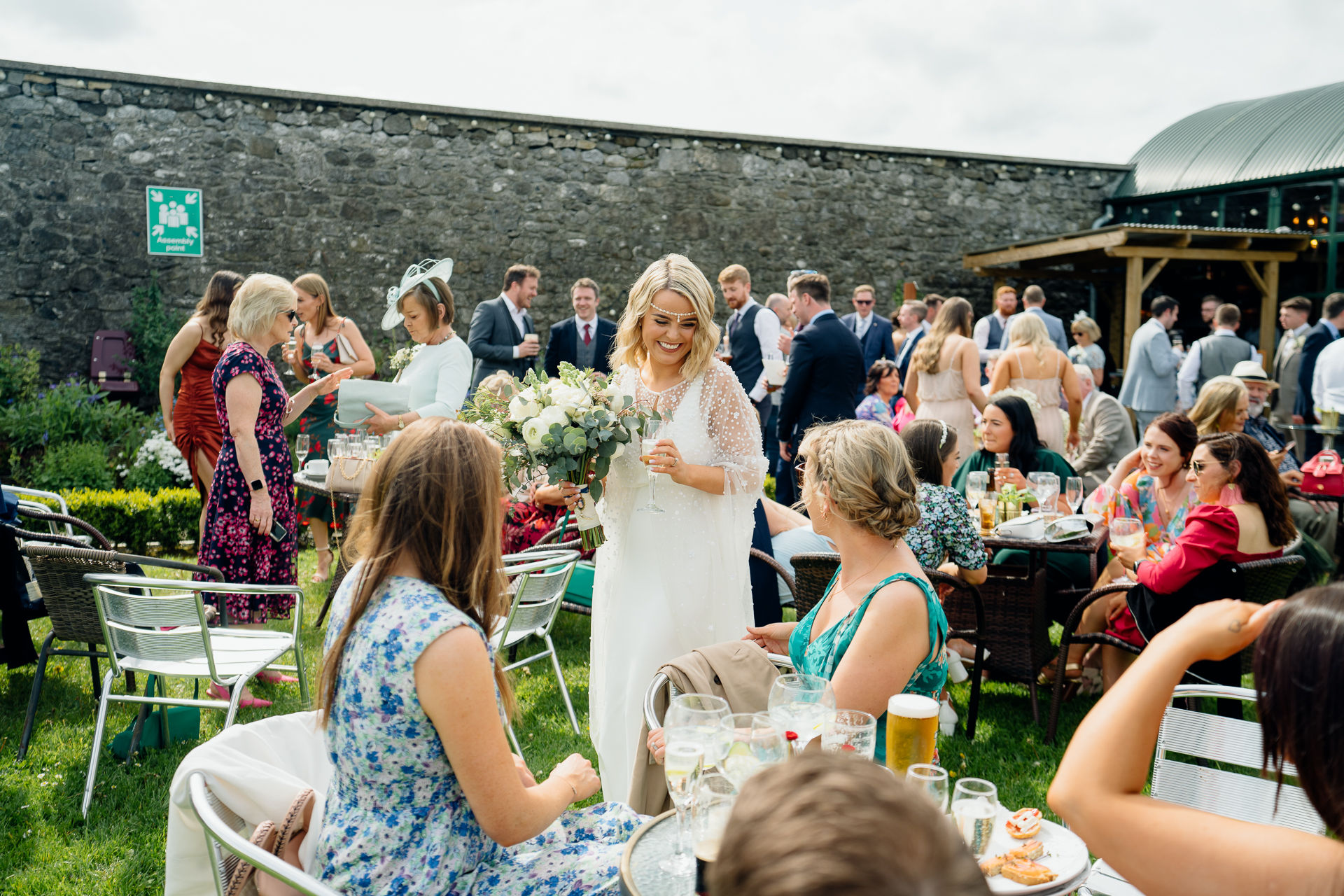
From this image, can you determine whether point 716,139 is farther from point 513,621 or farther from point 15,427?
point 513,621

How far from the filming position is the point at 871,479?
2.29 m

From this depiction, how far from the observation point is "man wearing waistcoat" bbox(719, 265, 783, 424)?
7988mm

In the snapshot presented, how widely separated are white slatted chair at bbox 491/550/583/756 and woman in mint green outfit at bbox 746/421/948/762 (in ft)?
4.56

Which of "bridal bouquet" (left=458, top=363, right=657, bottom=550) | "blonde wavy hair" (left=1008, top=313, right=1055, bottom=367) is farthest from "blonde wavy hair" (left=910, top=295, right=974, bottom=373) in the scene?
"bridal bouquet" (left=458, top=363, right=657, bottom=550)

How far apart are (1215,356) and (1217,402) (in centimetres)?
431

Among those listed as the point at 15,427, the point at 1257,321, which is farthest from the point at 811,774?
the point at 1257,321

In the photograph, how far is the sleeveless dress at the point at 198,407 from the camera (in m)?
5.02

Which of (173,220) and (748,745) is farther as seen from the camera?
(173,220)

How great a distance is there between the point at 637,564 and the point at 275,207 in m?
9.21

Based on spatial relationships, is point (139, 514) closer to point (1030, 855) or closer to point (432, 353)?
point (432, 353)

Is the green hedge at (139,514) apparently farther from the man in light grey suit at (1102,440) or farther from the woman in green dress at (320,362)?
the man in light grey suit at (1102,440)

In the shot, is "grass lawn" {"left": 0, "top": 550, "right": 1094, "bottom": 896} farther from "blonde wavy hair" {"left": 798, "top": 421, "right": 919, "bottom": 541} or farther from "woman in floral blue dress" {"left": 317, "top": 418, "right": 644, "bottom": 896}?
"blonde wavy hair" {"left": 798, "top": 421, "right": 919, "bottom": 541}

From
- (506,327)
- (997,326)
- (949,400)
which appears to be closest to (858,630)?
(949,400)

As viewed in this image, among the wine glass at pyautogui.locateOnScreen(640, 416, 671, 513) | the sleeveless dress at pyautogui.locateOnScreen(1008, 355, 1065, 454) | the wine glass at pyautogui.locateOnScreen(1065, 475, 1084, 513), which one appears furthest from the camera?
the sleeveless dress at pyautogui.locateOnScreen(1008, 355, 1065, 454)
